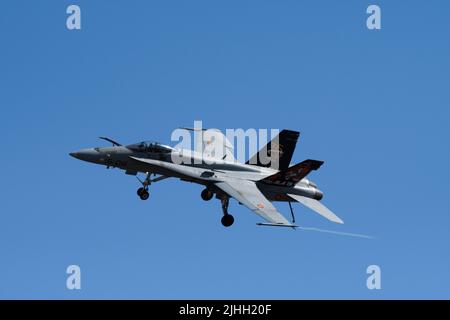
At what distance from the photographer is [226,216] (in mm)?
50906

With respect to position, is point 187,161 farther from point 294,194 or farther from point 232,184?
point 294,194

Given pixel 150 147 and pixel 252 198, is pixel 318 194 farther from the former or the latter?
pixel 150 147

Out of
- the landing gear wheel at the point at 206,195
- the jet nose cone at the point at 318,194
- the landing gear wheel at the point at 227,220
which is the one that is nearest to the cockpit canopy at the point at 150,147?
the landing gear wheel at the point at 206,195

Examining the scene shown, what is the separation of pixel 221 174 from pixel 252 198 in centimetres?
370

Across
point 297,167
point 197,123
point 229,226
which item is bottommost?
point 229,226

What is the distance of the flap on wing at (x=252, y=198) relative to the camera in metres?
46.6

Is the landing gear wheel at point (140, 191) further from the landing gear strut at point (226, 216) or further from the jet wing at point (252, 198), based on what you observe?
the landing gear strut at point (226, 216)

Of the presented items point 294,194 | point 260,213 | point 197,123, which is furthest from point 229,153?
point 260,213

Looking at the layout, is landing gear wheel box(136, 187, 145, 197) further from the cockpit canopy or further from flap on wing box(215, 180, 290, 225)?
flap on wing box(215, 180, 290, 225)

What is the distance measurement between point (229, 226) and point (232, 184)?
243 cm

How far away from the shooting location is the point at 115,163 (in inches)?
2021

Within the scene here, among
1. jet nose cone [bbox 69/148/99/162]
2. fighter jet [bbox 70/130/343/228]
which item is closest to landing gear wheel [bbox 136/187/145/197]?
fighter jet [bbox 70/130/343/228]

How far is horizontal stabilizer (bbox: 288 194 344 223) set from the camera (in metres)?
52.3

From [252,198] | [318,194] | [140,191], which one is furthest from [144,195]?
[318,194]
